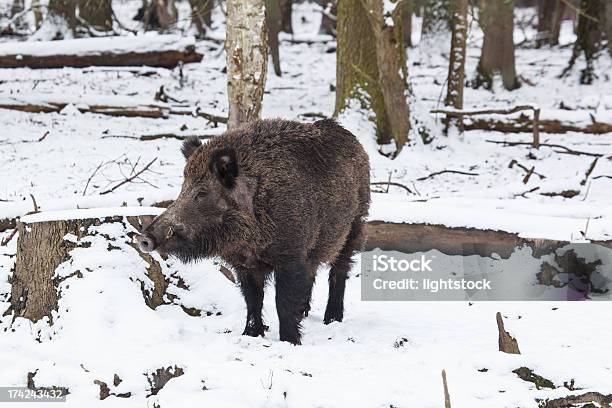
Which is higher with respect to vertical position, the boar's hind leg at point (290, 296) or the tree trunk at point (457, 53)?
the tree trunk at point (457, 53)

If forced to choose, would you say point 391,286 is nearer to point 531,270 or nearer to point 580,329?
point 531,270

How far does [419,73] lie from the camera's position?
23.2m

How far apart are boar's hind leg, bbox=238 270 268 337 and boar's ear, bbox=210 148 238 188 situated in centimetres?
72

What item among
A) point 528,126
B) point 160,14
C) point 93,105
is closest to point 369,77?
point 528,126

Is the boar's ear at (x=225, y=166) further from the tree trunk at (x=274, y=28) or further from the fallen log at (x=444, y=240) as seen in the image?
the tree trunk at (x=274, y=28)

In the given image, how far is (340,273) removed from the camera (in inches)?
251

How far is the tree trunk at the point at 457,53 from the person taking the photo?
14.0 m

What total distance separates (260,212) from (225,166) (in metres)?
0.40

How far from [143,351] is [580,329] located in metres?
3.15

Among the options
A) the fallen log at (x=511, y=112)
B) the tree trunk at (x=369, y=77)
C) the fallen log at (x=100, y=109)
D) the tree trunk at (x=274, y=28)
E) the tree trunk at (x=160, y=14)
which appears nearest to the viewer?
the tree trunk at (x=369, y=77)

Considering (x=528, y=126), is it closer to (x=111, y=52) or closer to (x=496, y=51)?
(x=496, y=51)

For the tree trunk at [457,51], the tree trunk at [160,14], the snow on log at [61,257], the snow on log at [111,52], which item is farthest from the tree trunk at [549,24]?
the snow on log at [61,257]

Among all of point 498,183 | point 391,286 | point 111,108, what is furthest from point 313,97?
point 391,286

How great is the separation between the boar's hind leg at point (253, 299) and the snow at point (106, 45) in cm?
1171
